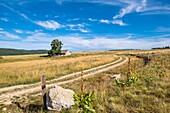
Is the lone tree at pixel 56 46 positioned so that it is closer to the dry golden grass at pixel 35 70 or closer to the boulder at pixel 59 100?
the dry golden grass at pixel 35 70

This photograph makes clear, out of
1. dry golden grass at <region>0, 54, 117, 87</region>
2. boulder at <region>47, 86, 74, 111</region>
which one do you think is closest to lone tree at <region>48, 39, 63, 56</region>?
dry golden grass at <region>0, 54, 117, 87</region>

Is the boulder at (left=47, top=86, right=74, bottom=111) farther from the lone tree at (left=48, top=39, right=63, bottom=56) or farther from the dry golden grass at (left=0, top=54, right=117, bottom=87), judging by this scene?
the lone tree at (left=48, top=39, right=63, bottom=56)

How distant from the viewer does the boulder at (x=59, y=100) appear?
7.45 meters

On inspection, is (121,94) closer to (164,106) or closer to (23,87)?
(164,106)

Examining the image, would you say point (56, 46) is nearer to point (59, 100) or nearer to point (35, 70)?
point (35, 70)

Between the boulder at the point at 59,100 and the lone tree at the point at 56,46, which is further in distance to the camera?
the lone tree at the point at 56,46

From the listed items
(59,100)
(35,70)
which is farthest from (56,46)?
(59,100)

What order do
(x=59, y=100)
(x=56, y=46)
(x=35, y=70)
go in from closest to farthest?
(x=59, y=100)
(x=35, y=70)
(x=56, y=46)

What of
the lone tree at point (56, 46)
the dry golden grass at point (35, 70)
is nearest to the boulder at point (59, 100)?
the dry golden grass at point (35, 70)

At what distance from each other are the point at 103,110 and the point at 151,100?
219 cm

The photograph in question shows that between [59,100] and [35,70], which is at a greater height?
[59,100]

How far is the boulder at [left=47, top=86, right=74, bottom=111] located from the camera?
7.45 metres

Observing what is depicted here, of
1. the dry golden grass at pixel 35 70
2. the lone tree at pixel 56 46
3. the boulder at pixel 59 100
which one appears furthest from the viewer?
the lone tree at pixel 56 46

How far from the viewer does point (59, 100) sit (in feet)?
24.6
